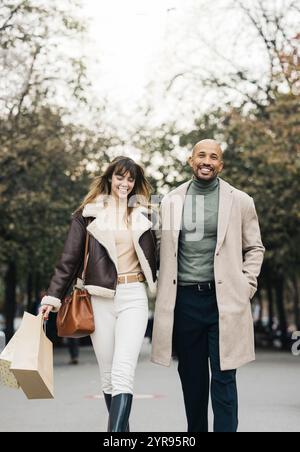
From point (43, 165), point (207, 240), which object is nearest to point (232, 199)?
point (207, 240)

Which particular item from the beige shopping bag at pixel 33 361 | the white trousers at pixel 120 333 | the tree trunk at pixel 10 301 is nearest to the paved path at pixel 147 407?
the white trousers at pixel 120 333

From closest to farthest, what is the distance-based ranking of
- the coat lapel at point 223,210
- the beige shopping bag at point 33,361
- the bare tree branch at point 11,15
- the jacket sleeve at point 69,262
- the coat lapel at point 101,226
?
the beige shopping bag at point 33,361, the coat lapel at point 223,210, the coat lapel at point 101,226, the jacket sleeve at point 69,262, the bare tree branch at point 11,15

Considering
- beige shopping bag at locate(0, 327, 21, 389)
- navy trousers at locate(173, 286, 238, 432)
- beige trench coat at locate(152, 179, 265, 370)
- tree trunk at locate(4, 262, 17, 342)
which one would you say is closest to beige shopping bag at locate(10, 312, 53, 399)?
beige shopping bag at locate(0, 327, 21, 389)

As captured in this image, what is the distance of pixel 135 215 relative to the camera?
20.9ft

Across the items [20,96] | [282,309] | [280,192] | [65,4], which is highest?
[65,4]

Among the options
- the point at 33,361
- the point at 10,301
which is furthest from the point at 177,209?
the point at 10,301

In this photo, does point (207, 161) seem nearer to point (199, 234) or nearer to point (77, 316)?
point (199, 234)

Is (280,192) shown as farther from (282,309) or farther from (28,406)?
(28,406)

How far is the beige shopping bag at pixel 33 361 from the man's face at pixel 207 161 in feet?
4.63

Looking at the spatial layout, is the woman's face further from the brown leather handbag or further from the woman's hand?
the woman's hand

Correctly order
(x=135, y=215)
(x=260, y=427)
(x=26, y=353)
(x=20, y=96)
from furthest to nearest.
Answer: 1. (x=20, y=96)
2. (x=260, y=427)
3. (x=135, y=215)
4. (x=26, y=353)

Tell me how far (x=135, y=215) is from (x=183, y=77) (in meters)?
23.3

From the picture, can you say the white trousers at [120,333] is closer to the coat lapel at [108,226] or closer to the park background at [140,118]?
the coat lapel at [108,226]

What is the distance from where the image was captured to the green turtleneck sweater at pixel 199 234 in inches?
240
